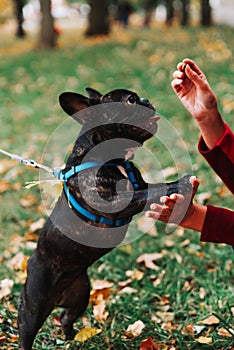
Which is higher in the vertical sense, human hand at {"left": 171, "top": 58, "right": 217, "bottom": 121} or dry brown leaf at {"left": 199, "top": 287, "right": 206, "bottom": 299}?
human hand at {"left": 171, "top": 58, "right": 217, "bottom": 121}

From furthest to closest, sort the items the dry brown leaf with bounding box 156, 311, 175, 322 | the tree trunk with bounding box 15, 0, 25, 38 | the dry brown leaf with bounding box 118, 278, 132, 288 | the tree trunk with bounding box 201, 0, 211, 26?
the tree trunk with bounding box 15, 0, 25, 38 < the tree trunk with bounding box 201, 0, 211, 26 < the dry brown leaf with bounding box 118, 278, 132, 288 < the dry brown leaf with bounding box 156, 311, 175, 322

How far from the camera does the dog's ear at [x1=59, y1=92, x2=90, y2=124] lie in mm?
2703

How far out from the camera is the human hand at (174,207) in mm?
2483

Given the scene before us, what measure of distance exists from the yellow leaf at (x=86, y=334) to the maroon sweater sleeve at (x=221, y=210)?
893mm

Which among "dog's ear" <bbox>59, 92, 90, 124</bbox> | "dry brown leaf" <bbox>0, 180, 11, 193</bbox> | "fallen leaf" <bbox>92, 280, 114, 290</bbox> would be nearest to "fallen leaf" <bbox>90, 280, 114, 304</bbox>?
"fallen leaf" <bbox>92, 280, 114, 290</bbox>

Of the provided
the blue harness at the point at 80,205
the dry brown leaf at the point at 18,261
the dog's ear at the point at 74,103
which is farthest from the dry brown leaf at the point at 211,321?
the dog's ear at the point at 74,103

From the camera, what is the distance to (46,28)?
17172 mm

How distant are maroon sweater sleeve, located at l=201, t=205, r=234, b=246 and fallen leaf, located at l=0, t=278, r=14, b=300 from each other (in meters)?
1.52

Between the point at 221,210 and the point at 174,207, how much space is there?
22.3 inches

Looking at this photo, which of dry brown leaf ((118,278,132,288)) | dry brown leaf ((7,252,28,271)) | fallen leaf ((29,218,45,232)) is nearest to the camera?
dry brown leaf ((118,278,132,288))

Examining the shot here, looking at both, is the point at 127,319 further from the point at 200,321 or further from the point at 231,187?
the point at 231,187

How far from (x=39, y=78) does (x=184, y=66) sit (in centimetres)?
1028

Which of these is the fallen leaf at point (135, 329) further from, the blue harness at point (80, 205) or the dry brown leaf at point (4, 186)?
the dry brown leaf at point (4, 186)

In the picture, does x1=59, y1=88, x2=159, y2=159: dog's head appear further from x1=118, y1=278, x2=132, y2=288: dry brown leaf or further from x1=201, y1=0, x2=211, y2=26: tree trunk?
x1=201, y1=0, x2=211, y2=26: tree trunk
